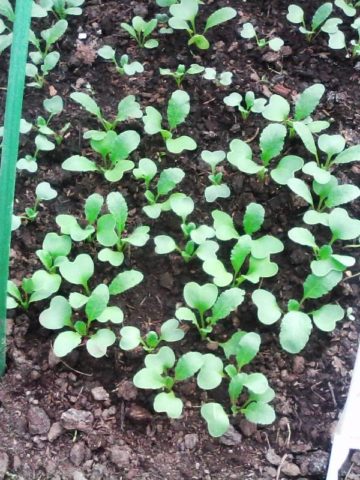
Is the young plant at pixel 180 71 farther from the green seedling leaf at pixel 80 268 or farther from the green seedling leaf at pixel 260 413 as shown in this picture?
the green seedling leaf at pixel 260 413

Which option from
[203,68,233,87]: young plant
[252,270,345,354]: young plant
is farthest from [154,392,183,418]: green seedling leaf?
[203,68,233,87]: young plant

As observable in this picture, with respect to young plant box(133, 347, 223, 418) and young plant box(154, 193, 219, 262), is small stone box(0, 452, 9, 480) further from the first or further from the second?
young plant box(154, 193, 219, 262)

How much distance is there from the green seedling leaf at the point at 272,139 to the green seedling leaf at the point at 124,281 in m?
0.40

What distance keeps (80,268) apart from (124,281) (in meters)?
0.09

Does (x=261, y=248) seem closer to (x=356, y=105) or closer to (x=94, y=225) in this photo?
(x=94, y=225)

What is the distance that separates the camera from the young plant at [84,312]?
4.05 feet

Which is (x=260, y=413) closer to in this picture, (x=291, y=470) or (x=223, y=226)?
(x=291, y=470)

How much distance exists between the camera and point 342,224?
1.36 metres

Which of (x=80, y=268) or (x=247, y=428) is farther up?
(x=80, y=268)

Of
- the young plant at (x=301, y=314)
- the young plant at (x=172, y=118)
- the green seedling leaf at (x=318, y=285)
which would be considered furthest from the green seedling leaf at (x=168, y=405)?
the young plant at (x=172, y=118)

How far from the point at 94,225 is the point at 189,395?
0.41 m

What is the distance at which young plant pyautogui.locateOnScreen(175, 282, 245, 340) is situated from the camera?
126 cm

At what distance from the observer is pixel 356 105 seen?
1.63 m

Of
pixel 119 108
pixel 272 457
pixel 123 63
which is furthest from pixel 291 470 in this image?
pixel 123 63
